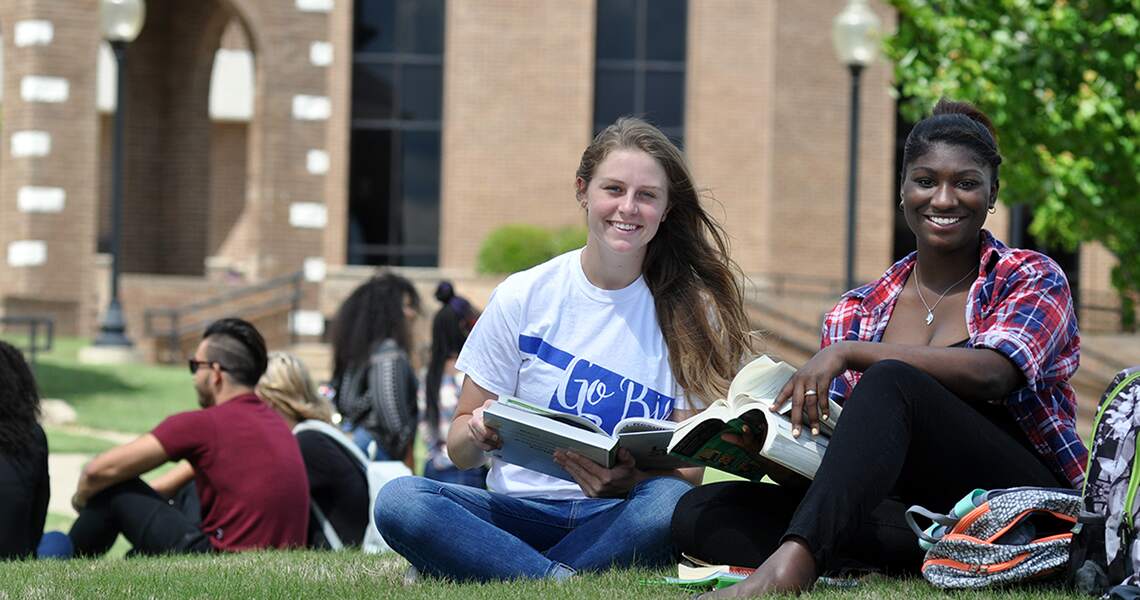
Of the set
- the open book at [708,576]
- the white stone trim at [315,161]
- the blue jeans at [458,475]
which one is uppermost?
the white stone trim at [315,161]

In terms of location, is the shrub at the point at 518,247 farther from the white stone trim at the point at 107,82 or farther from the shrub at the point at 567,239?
the white stone trim at the point at 107,82

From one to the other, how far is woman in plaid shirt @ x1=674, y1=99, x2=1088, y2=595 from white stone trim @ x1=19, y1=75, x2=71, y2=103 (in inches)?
793

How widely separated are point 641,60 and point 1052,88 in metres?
17.5

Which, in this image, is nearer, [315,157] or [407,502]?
[407,502]

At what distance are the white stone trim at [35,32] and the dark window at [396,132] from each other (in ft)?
28.8

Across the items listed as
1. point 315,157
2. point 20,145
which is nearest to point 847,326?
point 315,157

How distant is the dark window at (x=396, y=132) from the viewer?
3106 centimetres

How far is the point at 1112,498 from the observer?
13.2ft

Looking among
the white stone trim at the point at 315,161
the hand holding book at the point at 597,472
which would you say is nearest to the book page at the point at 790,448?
the hand holding book at the point at 597,472

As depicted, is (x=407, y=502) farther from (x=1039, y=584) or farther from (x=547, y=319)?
(x=1039, y=584)

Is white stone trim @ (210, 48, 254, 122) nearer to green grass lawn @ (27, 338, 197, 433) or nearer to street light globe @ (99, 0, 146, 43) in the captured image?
street light globe @ (99, 0, 146, 43)

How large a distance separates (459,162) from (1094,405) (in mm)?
13195

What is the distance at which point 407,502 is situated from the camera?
4.76 meters

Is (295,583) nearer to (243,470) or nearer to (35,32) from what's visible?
(243,470)
